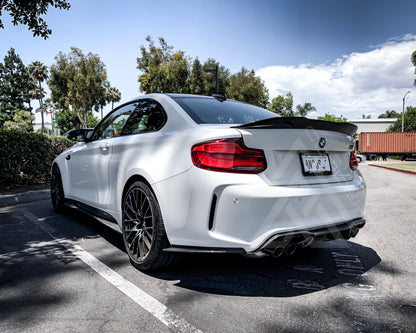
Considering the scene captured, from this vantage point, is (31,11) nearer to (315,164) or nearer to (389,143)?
(315,164)

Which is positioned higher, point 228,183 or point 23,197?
point 228,183

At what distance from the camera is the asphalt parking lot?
82.4 inches

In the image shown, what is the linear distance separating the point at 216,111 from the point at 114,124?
1.39 metres

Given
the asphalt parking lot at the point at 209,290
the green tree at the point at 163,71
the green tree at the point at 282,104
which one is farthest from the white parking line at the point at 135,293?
the green tree at the point at 282,104

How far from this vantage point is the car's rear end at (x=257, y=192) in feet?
7.54

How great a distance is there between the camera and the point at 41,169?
9.30 m

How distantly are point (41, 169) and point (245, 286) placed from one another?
833 centimetres

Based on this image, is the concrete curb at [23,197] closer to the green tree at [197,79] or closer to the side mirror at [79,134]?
the side mirror at [79,134]

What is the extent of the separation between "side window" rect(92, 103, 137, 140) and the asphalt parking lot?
1.28 meters

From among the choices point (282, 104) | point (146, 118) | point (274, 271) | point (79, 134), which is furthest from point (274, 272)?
point (282, 104)

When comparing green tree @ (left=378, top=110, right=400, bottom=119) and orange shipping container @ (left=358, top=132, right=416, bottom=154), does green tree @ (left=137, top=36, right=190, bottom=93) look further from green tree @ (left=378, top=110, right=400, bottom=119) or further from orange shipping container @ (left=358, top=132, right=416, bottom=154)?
green tree @ (left=378, top=110, right=400, bottom=119)

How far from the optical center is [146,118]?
130 inches

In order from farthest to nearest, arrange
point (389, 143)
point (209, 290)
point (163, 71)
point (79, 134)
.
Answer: point (389, 143), point (163, 71), point (79, 134), point (209, 290)

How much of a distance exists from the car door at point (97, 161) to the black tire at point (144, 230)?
64 centimetres
